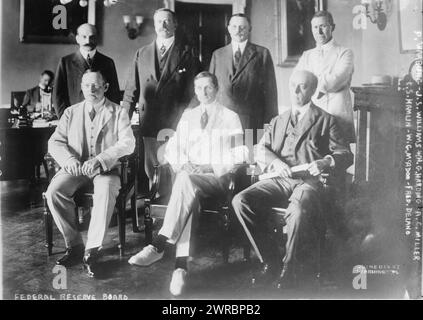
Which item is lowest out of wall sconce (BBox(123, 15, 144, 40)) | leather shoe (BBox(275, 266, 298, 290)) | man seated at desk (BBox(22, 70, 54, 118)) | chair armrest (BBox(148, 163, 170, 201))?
leather shoe (BBox(275, 266, 298, 290))

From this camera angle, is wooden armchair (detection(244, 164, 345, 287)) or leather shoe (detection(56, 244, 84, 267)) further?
leather shoe (detection(56, 244, 84, 267))

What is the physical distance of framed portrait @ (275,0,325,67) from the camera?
1.83 metres

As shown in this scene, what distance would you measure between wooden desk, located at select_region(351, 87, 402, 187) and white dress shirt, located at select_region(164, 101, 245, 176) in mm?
603

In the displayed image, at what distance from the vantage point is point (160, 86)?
1.88 m

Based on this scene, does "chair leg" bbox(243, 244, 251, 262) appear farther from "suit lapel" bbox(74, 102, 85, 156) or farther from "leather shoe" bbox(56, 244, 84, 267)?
"suit lapel" bbox(74, 102, 85, 156)

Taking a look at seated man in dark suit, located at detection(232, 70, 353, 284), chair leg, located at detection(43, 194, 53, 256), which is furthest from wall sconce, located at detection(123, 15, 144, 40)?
chair leg, located at detection(43, 194, 53, 256)

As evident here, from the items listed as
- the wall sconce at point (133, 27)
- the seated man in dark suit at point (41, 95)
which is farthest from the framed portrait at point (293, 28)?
the seated man in dark suit at point (41, 95)

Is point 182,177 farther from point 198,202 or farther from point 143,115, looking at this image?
point 143,115

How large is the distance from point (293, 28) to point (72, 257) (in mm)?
1606

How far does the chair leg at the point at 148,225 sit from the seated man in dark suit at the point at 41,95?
2.36 feet

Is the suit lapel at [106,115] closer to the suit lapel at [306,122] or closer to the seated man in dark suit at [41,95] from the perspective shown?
the seated man in dark suit at [41,95]

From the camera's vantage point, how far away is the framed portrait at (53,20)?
1.89m

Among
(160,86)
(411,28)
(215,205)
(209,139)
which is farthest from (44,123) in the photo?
(411,28)
